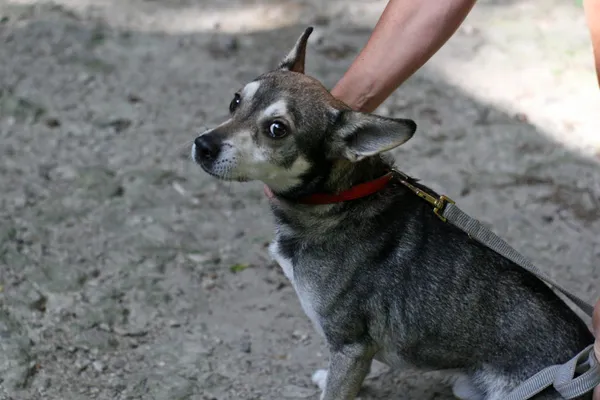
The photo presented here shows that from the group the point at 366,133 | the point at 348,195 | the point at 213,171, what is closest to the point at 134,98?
the point at 213,171

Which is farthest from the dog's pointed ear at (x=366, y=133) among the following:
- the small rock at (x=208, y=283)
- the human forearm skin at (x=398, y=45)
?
the small rock at (x=208, y=283)

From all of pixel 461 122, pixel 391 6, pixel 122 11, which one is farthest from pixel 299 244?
pixel 122 11

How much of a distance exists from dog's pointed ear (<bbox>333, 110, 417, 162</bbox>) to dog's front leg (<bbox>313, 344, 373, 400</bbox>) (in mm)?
847

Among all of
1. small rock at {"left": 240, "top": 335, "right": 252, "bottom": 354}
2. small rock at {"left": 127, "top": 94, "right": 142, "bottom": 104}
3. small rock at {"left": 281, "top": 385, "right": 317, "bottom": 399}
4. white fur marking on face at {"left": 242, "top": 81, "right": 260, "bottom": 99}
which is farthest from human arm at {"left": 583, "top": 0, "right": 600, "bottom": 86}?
small rock at {"left": 127, "top": 94, "right": 142, "bottom": 104}

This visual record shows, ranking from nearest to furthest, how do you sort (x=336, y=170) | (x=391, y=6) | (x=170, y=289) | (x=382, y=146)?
(x=382, y=146)
(x=336, y=170)
(x=391, y=6)
(x=170, y=289)

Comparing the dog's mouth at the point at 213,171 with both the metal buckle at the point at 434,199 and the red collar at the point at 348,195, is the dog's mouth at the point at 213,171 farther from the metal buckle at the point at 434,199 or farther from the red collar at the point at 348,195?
the metal buckle at the point at 434,199

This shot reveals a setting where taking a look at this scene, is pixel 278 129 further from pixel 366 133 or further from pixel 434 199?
pixel 434 199

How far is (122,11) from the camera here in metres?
7.17

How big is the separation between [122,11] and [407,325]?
4703mm

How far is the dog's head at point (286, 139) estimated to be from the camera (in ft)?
10.8

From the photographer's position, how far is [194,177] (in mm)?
5469

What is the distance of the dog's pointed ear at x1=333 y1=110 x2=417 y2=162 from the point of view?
3.12 m

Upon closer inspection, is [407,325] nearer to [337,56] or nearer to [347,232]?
[347,232]

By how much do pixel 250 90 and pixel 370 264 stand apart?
2.94ft
